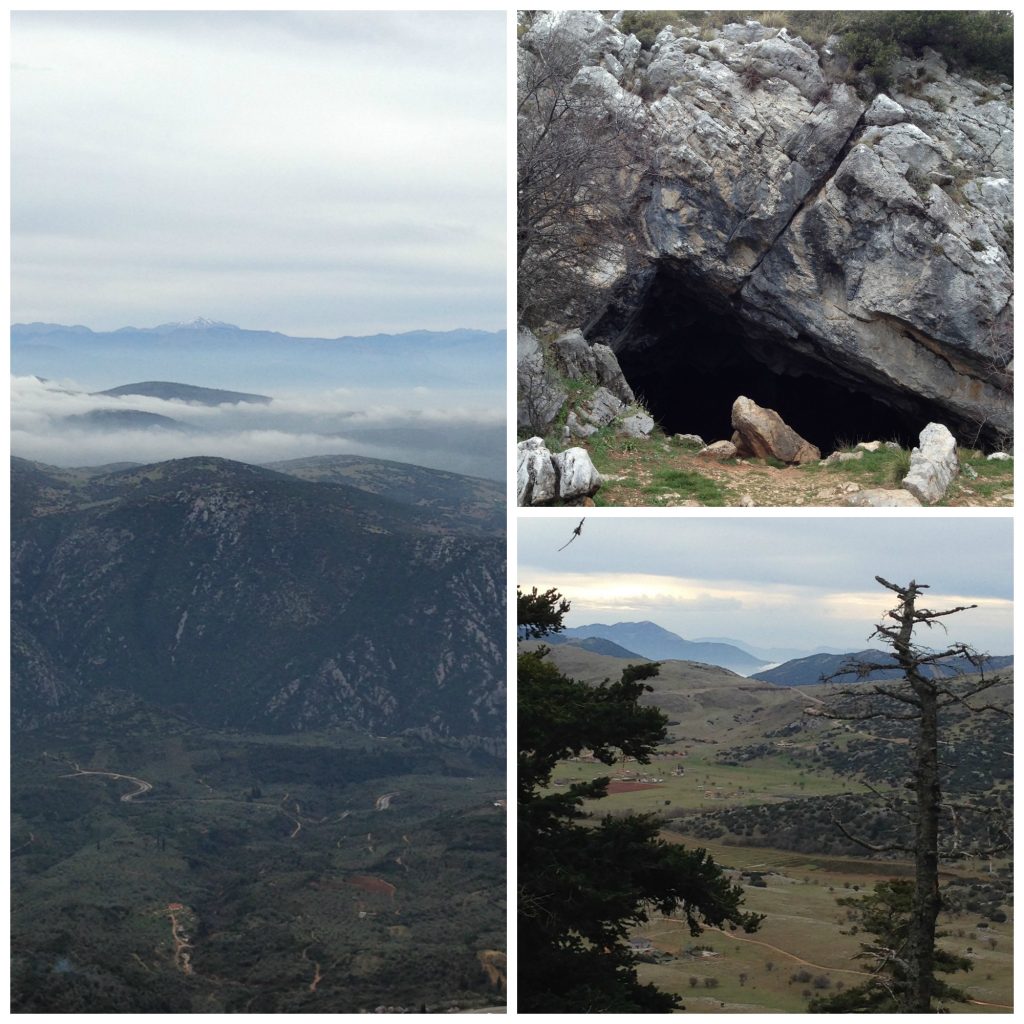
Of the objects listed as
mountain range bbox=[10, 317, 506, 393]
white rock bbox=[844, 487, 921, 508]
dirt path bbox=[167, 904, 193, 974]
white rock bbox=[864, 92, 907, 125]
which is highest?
mountain range bbox=[10, 317, 506, 393]

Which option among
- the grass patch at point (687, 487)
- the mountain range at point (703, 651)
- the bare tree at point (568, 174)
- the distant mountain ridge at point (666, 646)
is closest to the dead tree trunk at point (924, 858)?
the mountain range at point (703, 651)

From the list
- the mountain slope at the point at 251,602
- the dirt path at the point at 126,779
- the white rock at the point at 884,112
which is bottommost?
the dirt path at the point at 126,779

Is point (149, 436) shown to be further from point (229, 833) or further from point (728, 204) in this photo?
point (728, 204)

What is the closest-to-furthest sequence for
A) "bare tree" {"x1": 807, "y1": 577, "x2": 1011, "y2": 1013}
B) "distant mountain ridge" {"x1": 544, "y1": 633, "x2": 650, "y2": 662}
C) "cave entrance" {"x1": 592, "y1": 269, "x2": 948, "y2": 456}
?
"bare tree" {"x1": 807, "y1": 577, "x2": 1011, "y2": 1013} < "distant mountain ridge" {"x1": 544, "y1": 633, "x2": 650, "y2": 662} < "cave entrance" {"x1": 592, "y1": 269, "x2": 948, "y2": 456}

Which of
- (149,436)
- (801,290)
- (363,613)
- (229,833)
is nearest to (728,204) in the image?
(801,290)

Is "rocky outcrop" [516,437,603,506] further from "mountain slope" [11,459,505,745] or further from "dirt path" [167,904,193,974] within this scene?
"mountain slope" [11,459,505,745]

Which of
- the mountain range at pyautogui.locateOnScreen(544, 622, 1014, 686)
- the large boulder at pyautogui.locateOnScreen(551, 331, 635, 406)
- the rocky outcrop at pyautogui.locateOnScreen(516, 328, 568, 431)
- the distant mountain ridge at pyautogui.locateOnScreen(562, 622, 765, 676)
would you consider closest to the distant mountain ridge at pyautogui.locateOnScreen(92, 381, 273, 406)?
the large boulder at pyautogui.locateOnScreen(551, 331, 635, 406)

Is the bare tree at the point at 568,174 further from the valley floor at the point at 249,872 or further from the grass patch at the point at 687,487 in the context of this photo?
the valley floor at the point at 249,872
